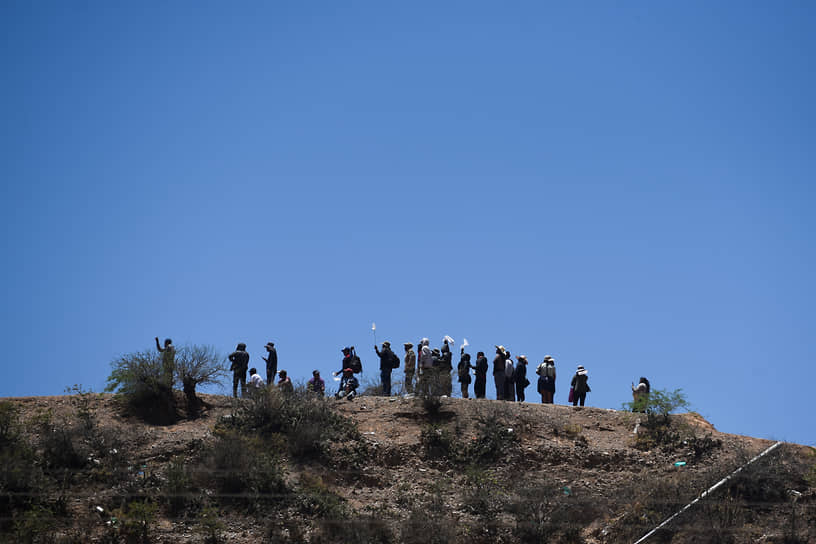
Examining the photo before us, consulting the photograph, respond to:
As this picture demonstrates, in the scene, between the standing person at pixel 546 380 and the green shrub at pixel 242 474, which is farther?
the standing person at pixel 546 380

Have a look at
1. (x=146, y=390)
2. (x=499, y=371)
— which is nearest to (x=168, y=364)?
(x=146, y=390)

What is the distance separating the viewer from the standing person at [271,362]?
27875 mm

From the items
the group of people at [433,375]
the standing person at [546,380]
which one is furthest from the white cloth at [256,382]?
the standing person at [546,380]

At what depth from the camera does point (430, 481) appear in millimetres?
24203

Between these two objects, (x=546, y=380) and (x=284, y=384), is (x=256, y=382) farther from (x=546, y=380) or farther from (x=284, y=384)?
(x=546, y=380)

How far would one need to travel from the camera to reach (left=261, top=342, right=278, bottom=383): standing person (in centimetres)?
2788

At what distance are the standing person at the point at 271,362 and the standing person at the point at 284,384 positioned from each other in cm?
27

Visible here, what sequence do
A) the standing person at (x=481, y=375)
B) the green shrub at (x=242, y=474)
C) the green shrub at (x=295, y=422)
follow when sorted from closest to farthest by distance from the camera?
the green shrub at (x=242, y=474)
the green shrub at (x=295, y=422)
the standing person at (x=481, y=375)

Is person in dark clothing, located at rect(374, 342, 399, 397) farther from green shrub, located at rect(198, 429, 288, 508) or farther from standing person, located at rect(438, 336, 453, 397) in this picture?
green shrub, located at rect(198, 429, 288, 508)

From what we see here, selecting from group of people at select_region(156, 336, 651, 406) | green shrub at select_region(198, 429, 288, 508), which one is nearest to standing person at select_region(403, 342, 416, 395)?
group of people at select_region(156, 336, 651, 406)

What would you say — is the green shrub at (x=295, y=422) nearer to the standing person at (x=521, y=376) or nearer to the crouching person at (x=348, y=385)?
the crouching person at (x=348, y=385)

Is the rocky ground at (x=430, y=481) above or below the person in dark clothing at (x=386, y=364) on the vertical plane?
below

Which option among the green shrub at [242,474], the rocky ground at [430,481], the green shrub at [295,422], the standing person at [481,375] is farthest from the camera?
the standing person at [481,375]

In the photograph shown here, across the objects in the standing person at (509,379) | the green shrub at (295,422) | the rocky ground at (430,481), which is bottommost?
the rocky ground at (430,481)
